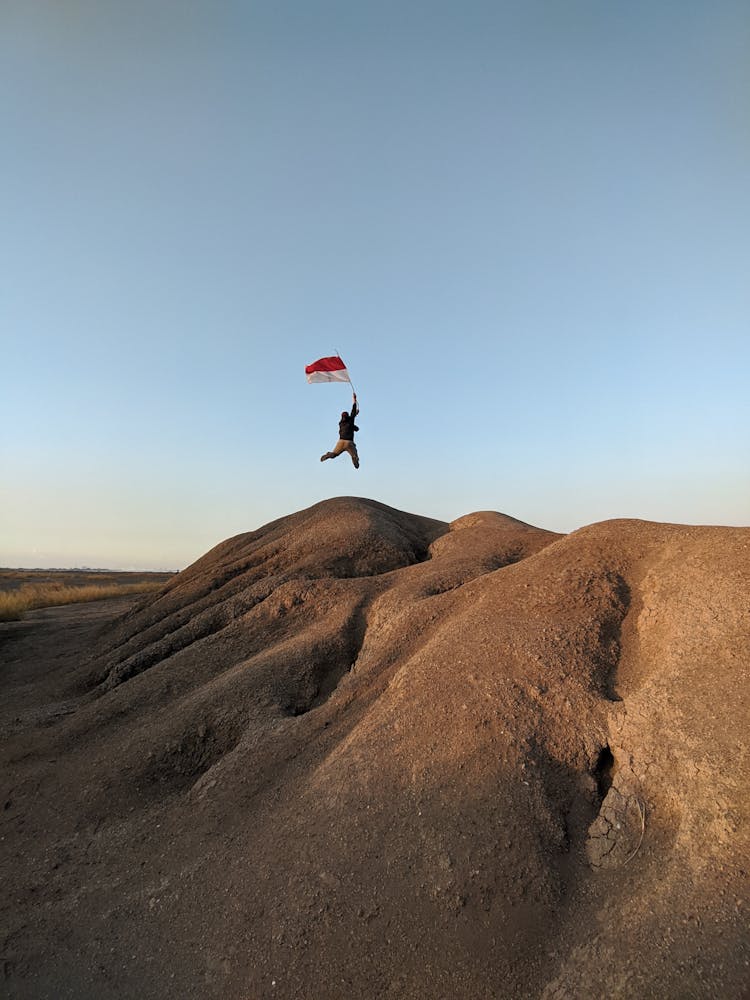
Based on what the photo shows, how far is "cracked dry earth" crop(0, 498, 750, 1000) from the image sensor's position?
4.68 metres

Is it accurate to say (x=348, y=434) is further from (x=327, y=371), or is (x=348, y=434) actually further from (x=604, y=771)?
(x=604, y=771)

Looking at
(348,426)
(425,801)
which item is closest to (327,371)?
(348,426)

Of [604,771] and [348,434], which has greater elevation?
[348,434]

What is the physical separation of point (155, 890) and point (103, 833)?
5.39 ft

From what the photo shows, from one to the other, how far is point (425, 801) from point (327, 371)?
36.2 feet

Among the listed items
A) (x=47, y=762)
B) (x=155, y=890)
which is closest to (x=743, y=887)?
(x=155, y=890)

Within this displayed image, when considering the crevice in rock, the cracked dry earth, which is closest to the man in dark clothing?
the cracked dry earth

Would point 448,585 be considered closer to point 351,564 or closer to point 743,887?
point 351,564

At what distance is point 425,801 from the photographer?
5.88 m

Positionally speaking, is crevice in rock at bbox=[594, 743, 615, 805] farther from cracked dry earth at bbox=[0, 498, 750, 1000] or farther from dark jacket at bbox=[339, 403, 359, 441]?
dark jacket at bbox=[339, 403, 359, 441]

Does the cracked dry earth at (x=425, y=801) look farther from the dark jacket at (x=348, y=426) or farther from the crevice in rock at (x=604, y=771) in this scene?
the dark jacket at (x=348, y=426)

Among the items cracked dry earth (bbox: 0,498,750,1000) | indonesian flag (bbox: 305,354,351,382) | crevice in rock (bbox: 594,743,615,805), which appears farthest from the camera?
indonesian flag (bbox: 305,354,351,382)

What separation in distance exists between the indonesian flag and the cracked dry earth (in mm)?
6403

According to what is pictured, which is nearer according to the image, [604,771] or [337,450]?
[604,771]
